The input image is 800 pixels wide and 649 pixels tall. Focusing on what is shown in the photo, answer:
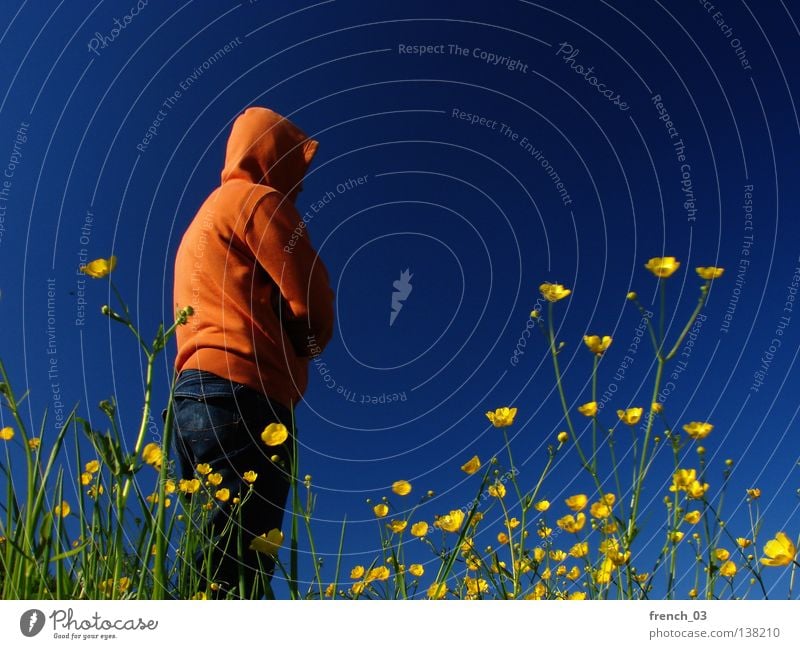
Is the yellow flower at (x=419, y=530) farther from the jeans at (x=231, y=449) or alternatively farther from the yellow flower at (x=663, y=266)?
the yellow flower at (x=663, y=266)

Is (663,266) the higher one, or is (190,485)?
(663,266)

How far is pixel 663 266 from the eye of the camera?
1.38 meters

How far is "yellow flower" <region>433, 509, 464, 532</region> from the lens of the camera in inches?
62.2

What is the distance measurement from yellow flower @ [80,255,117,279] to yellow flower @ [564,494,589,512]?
43.5 inches

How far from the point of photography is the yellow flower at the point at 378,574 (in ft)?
5.00

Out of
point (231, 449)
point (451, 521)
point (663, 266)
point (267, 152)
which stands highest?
point (267, 152)

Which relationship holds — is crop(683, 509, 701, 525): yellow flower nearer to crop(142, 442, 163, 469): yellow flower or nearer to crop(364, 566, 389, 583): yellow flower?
crop(364, 566, 389, 583): yellow flower

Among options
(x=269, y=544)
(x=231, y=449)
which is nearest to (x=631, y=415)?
(x=269, y=544)

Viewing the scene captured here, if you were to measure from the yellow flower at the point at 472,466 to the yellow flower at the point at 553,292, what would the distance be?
1.23ft

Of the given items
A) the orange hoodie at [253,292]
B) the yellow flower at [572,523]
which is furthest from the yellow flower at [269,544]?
the yellow flower at [572,523]

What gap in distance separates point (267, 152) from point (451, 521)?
3.54 ft

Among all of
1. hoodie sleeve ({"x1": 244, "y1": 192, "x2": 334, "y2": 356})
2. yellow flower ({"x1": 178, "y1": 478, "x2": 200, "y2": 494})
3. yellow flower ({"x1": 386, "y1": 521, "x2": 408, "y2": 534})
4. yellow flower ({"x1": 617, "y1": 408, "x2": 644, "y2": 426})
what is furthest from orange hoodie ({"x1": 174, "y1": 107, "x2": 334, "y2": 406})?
yellow flower ({"x1": 617, "y1": 408, "x2": 644, "y2": 426})

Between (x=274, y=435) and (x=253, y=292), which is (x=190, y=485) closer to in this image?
(x=274, y=435)
